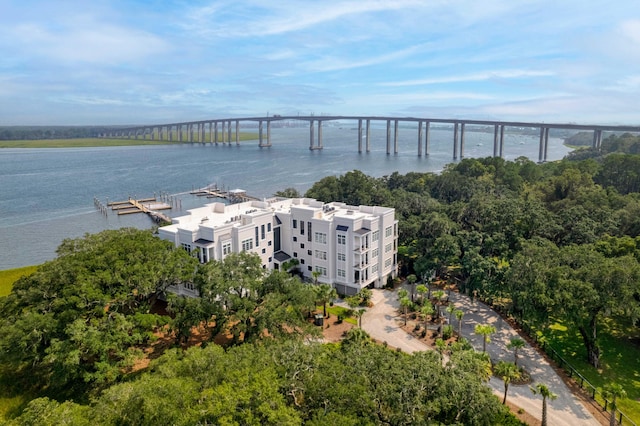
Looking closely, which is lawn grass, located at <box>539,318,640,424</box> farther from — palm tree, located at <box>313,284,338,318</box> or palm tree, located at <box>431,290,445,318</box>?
palm tree, located at <box>313,284,338,318</box>

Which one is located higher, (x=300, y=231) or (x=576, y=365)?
(x=300, y=231)

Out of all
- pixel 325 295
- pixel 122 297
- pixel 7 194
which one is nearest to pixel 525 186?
pixel 325 295

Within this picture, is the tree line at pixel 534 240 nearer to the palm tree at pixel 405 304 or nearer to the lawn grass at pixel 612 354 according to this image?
the lawn grass at pixel 612 354

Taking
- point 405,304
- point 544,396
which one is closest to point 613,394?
point 544,396

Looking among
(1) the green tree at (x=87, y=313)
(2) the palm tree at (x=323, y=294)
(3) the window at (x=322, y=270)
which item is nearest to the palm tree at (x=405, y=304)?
(2) the palm tree at (x=323, y=294)

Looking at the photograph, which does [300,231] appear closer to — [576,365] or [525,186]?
[576,365]
